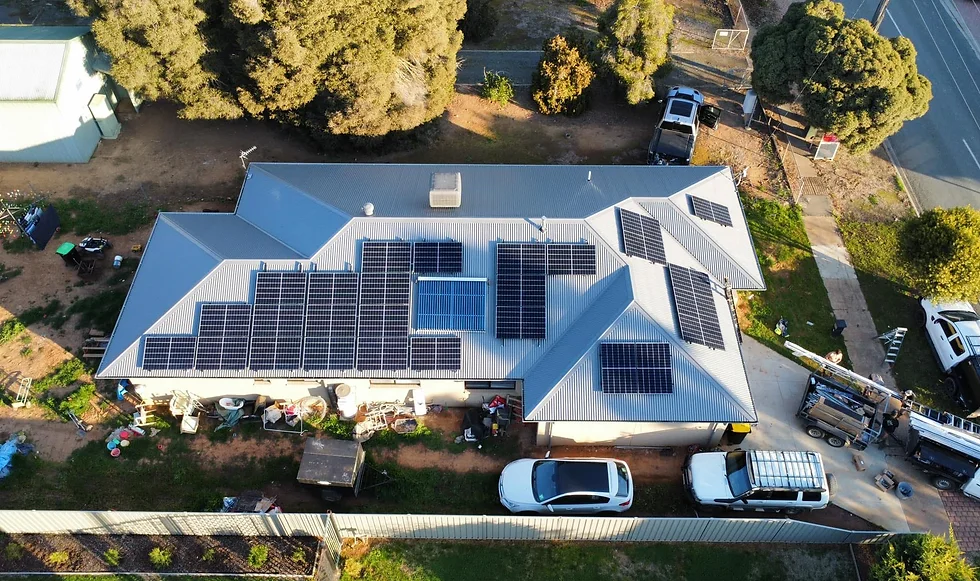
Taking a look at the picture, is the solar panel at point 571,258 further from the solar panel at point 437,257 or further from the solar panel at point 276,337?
the solar panel at point 276,337

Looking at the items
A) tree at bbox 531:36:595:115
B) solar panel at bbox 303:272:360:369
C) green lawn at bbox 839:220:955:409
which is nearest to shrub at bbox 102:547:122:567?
solar panel at bbox 303:272:360:369

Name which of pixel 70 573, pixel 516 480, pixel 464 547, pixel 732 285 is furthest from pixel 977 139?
pixel 70 573

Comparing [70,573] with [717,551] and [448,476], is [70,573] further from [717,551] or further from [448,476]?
[717,551]

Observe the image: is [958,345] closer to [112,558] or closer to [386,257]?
[386,257]

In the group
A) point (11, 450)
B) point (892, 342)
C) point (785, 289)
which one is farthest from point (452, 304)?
point (892, 342)

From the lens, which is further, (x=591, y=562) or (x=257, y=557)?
(x=591, y=562)

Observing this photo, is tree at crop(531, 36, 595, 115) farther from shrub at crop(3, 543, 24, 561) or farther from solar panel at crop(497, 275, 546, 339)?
shrub at crop(3, 543, 24, 561)
